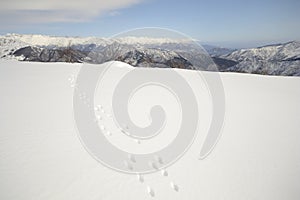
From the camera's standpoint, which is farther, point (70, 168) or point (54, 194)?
point (70, 168)

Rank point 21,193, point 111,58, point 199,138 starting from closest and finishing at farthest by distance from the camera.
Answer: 1. point 21,193
2. point 199,138
3. point 111,58

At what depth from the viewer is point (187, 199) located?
6.87ft

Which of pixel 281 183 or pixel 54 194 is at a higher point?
pixel 54 194

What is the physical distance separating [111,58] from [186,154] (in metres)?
8.70

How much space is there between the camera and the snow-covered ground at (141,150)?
2.09 meters

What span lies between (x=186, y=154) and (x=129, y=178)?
83 centimetres

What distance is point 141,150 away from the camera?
2.92m

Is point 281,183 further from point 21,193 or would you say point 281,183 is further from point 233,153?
point 21,193

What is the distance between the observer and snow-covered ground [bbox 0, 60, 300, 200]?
6.86ft

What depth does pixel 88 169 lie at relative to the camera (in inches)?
92.1

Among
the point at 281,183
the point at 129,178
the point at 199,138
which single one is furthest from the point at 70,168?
the point at 281,183

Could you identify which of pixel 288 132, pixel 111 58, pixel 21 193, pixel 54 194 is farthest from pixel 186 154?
pixel 111 58

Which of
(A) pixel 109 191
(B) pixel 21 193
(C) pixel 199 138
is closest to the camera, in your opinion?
(B) pixel 21 193

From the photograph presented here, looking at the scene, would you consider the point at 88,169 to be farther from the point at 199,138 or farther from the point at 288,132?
the point at 288,132
